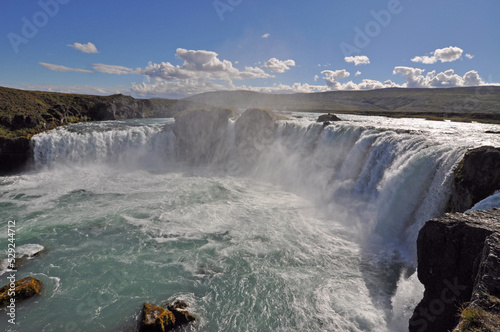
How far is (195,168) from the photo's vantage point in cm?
3609

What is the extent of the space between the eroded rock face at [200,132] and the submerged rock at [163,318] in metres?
30.4

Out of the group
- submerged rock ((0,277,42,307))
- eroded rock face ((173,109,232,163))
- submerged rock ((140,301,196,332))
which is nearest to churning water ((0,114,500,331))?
submerged rock ((0,277,42,307))

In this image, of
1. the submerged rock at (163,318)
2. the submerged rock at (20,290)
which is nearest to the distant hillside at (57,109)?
the submerged rock at (20,290)

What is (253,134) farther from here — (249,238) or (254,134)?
(249,238)

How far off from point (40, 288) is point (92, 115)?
65296 mm

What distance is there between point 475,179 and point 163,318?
50.7 ft

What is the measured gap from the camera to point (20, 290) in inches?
437

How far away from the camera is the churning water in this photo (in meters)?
10.8

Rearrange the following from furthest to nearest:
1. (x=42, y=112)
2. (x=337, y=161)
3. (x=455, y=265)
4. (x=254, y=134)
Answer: (x=42, y=112) → (x=254, y=134) → (x=337, y=161) → (x=455, y=265)

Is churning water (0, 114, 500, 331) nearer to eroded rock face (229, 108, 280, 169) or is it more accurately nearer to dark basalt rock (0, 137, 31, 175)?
dark basalt rock (0, 137, 31, 175)

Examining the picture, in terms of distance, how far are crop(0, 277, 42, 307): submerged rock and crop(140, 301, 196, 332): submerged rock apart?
5.65 meters

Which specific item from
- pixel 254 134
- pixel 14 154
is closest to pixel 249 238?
pixel 254 134

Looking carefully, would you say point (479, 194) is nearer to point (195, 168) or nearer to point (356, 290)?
point (356, 290)

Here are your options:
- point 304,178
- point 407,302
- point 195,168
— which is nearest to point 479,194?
point 407,302
